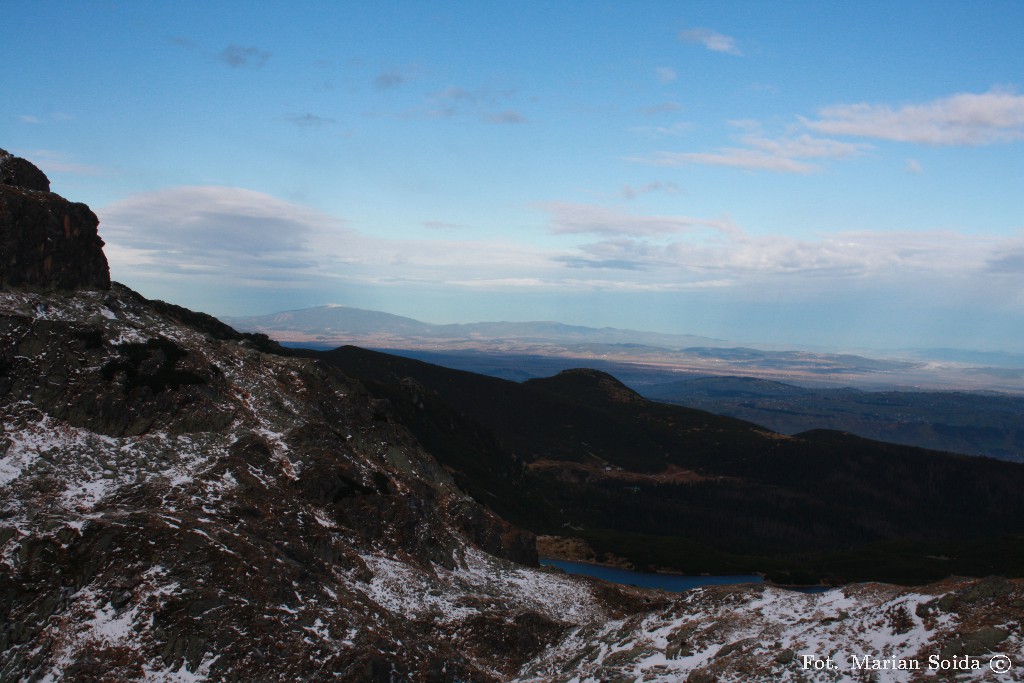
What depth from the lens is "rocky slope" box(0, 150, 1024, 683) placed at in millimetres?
36500

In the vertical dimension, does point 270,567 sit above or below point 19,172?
below

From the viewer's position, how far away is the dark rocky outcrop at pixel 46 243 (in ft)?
201

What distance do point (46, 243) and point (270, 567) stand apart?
Answer: 42.8 m

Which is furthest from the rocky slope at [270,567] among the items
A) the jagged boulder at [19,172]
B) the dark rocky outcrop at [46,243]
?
the jagged boulder at [19,172]

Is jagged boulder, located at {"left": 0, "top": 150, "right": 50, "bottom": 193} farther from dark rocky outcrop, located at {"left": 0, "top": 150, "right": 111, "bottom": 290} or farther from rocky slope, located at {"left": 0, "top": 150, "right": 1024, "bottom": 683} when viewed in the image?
rocky slope, located at {"left": 0, "top": 150, "right": 1024, "bottom": 683}

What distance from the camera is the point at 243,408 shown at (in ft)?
212

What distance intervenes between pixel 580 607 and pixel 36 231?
63523 mm

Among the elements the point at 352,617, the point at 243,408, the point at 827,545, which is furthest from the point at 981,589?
the point at 827,545

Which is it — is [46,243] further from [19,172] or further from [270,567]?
[270,567]

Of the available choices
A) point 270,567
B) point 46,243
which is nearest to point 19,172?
point 46,243

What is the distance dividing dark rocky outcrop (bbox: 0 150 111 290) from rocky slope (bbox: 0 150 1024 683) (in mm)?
1236

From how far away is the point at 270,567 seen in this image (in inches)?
1718

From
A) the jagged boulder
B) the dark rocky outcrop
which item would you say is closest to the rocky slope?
the dark rocky outcrop

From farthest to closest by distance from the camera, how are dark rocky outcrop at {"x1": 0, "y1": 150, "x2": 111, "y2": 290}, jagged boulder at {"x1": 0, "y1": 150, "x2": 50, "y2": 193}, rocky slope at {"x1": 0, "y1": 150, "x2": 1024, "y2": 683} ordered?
jagged boulder at {"x1": 0, "y1": 150, "x2": 50, "y2": 193}, dark rocky outcrop at {"x1": 0, "y1": 150, "x2": 111, "y2": 290}, rocky slope at {"x1": 0, "y1": 150, "x2": 1024, "y2": 683}
